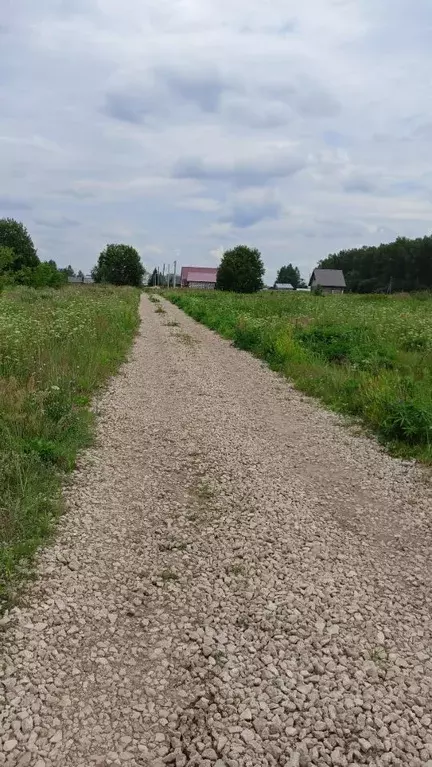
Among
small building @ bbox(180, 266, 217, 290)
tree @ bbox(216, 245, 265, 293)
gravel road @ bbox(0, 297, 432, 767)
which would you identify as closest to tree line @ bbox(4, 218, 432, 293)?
tree @ bbox(216, 245, 265, 293)

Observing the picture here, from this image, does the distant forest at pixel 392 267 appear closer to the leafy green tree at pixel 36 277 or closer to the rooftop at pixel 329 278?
the rooftop at pixel 329 278

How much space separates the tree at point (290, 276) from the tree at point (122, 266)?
73.3 metres

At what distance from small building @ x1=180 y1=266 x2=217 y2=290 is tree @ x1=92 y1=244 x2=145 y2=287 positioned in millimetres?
22602

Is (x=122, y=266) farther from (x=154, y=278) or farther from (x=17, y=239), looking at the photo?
(x=154, y=278)

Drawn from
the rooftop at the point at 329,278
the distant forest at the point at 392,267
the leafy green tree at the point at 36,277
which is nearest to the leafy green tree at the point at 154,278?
the rooftop at the point at 329,278

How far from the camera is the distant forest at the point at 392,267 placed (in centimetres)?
10194

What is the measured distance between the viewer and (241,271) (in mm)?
84938

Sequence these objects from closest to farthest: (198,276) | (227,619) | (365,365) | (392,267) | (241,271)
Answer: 1. (227,619)
2. (365,365)
3. (241,271)
4. (392,267)
5. (198,276)

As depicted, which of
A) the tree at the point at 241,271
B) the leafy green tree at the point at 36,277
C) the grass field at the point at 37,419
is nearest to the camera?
the grass field at the point at 37,419

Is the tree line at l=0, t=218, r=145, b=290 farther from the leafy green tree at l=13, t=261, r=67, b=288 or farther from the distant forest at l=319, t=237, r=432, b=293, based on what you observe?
the distant forest at l=319, t=237, r=432, b=293

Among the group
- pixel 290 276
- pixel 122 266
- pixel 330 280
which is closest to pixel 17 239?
pixel 122 266

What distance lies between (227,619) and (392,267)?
117 metres

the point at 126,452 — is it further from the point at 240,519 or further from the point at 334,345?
the point at 334,345

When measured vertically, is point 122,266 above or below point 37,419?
above
